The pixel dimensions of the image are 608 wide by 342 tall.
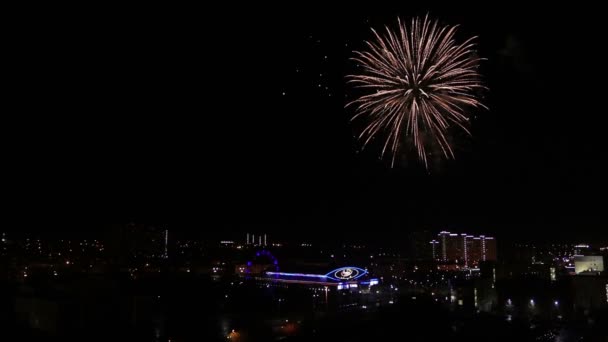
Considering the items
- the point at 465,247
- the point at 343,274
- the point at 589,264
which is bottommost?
the point at 465,247

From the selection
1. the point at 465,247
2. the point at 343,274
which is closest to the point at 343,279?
the point at 343,274

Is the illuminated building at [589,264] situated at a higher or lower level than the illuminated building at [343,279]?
higher

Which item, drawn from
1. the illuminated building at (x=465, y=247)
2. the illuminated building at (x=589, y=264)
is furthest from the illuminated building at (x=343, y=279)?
the illuminated building at (x=465, y=247)

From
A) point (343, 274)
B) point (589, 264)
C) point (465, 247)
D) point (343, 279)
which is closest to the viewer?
point (589, 264)

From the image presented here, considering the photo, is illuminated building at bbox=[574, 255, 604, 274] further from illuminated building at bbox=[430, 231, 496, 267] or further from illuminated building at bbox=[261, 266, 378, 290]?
illuminated building at bbox=[430, 231, 496, 267]

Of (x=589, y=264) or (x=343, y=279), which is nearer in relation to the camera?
(x=589, y=264)

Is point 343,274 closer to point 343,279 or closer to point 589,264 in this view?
point 343,279

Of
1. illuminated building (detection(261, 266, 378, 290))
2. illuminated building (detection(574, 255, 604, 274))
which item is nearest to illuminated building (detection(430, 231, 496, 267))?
illuminated building (detection(261, 266, 378, 290))

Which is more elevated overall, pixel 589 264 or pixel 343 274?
pixel 589 264

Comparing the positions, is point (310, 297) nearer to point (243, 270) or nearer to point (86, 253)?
point (243, 270)

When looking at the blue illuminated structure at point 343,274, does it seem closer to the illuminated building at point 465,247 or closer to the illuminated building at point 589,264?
the illuminated building at point 589,264

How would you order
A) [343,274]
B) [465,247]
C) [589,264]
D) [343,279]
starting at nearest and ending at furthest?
[589,264], [343,279], [343,274], [465,247]
